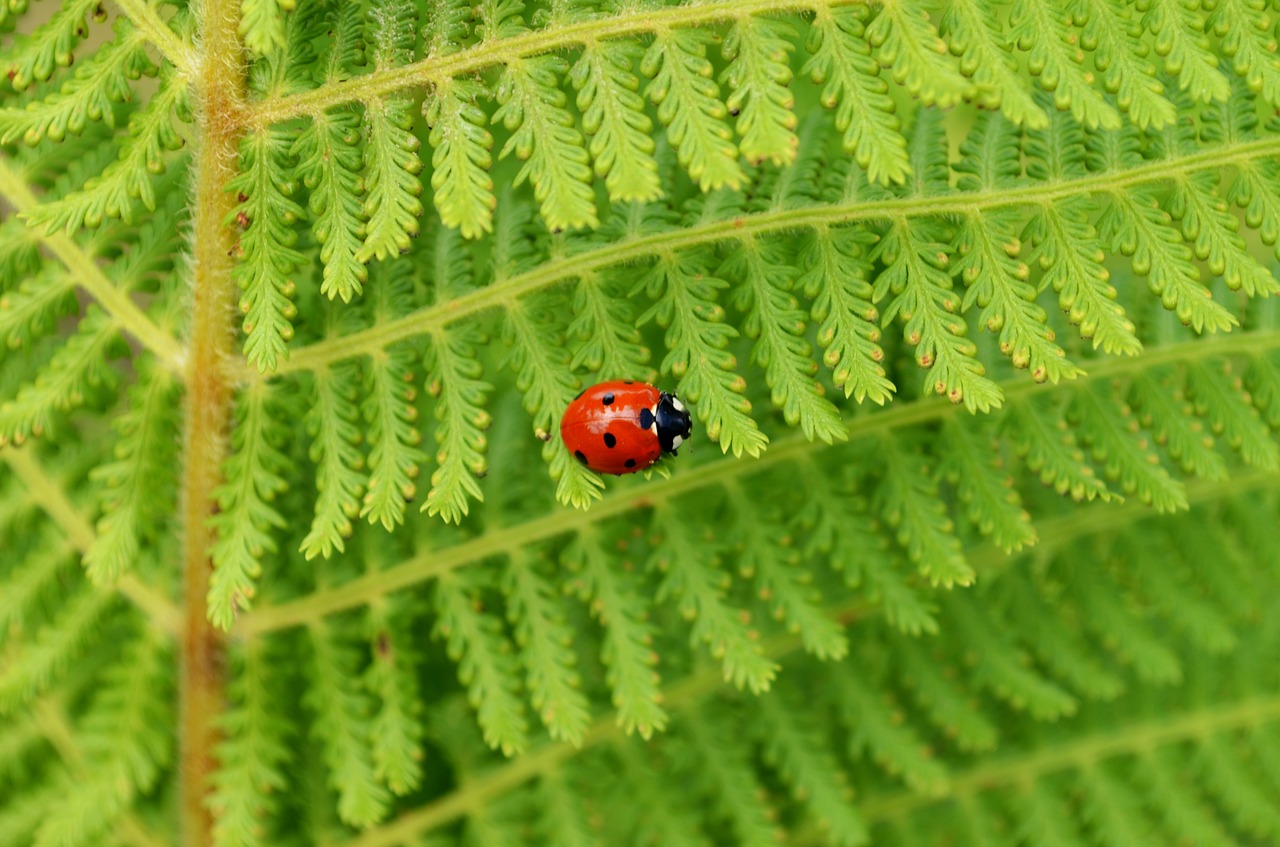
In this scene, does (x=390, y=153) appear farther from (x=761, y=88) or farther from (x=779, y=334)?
(x=779, y=334)

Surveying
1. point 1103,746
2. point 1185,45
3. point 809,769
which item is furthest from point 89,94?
point 1103,746

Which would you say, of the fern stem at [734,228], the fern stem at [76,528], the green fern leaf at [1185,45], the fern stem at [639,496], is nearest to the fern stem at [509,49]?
the fern stem at [734,228]

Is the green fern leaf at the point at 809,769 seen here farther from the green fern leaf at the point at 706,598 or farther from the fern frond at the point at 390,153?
the fern frond at the point at 390,153

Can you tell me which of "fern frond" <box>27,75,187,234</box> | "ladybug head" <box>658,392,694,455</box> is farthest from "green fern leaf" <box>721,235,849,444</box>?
"fern frond" <box>27,75,187,234</box>

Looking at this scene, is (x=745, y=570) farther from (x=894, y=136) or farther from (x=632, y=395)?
(x=894, y=136)

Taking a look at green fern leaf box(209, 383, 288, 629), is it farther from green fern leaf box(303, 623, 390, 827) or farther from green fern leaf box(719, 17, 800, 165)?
green fern leaf box(719, 17, 800, 165)

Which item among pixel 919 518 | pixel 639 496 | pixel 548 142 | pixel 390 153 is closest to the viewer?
pixel 548 142

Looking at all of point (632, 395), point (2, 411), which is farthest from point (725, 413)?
point (2, 411)
